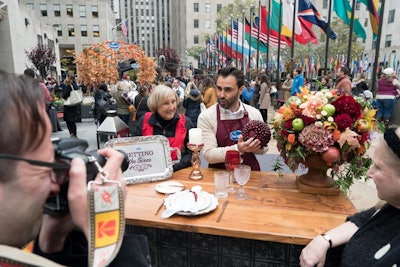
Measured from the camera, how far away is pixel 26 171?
2.18 ft

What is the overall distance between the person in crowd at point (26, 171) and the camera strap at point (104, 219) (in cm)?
A: 2

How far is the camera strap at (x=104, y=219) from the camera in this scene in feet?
2.32

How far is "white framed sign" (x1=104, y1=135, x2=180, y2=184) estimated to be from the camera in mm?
2225

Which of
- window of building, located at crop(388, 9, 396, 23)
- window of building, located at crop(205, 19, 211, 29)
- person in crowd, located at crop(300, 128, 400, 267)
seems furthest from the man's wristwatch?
window of building, located at crop(205, 19, 211, 29)

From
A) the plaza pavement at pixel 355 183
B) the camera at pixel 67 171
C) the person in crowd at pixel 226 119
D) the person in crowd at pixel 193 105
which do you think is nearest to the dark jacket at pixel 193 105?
the person in crowd at pixel 193 105

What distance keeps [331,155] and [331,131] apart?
14 centimetres

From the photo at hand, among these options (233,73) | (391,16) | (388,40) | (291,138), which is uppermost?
(391,16)

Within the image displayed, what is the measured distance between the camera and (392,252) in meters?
1.10

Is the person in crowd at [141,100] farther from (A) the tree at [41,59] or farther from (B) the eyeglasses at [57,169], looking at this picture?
(A) the tree at [41,59]

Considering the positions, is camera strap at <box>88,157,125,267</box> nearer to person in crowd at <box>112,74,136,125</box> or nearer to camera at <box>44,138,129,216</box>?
camera at <box>44,138,129,216</box>

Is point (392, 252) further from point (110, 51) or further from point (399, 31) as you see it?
point (399, 31)

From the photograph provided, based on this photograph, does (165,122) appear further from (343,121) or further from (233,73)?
(343,121)

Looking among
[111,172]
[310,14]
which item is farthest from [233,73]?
[310,14]

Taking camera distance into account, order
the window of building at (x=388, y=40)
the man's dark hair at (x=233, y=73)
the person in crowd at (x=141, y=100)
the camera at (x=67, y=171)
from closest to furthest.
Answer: the camera at (x=67, y=171)
the man's dark hair at (x=233, y=73)
the person in crowd at (x=141, y=100)
the window of building at (x=388, y=40)
